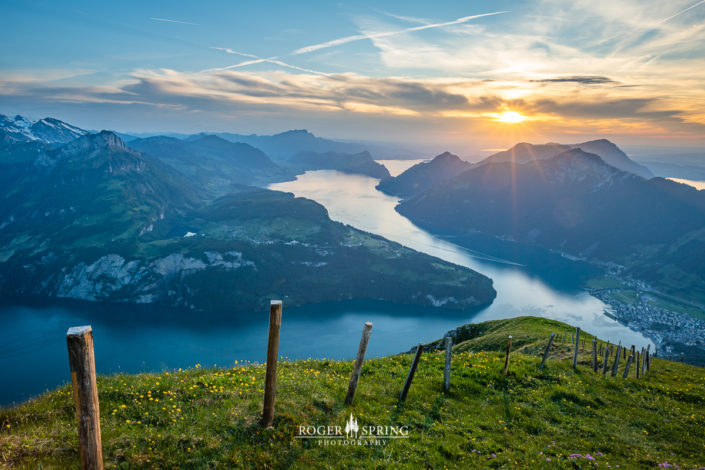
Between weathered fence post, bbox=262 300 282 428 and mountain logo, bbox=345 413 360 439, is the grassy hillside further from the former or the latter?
weathered fence post, bbox=262 300 282 428

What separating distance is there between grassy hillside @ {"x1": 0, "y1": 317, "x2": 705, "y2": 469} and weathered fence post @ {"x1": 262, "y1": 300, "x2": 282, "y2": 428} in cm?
57

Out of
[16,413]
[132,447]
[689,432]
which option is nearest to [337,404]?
[132,447]

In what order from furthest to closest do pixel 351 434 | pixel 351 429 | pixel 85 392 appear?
pixel 351 429 → pixel 351 434 → pixel 85 392

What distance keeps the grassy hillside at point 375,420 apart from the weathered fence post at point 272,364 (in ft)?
1.87

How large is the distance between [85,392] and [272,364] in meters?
5.55

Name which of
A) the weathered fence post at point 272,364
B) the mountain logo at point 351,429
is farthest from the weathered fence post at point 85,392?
the mountain logo at point 351,429

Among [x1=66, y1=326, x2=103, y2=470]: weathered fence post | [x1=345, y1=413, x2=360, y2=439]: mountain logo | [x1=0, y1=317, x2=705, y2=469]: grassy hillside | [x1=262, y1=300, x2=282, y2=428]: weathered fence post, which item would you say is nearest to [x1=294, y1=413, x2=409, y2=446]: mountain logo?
[x1=345, y1=413, x2=360, y2=439]: mountain logo

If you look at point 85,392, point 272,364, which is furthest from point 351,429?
point 85,392

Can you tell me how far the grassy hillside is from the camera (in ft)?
36.1

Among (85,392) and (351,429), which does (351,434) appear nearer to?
(351,429)

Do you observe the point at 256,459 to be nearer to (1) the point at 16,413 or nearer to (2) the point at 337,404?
(2) the point at 337,404

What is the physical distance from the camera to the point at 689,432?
17.4 metres

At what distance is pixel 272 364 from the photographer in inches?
474

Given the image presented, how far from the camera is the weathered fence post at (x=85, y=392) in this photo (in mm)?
7055
